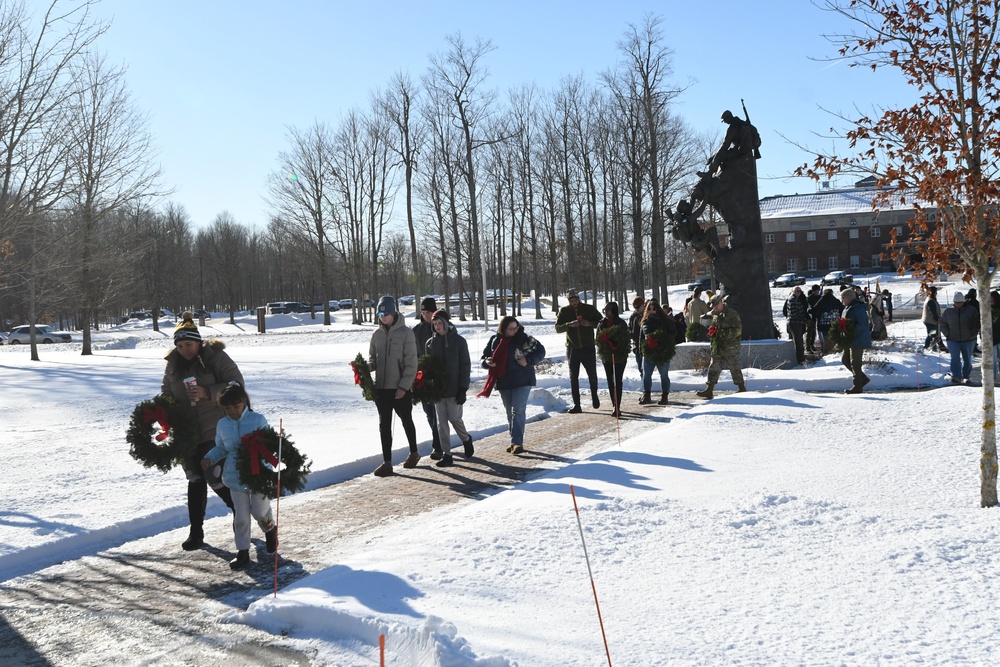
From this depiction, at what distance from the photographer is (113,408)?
15.7 meters

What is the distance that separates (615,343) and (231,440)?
26.8 feet

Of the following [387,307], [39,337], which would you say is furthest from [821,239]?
[387,307]

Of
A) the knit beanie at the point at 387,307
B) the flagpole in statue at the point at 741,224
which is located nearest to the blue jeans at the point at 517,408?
the knit beanie at the point at 387,307

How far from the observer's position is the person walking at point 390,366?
974cm

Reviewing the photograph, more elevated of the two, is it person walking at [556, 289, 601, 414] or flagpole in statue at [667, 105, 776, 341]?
flagpole in statue at [667, 105, 776, 341]

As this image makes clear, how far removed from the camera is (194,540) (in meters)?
7.15

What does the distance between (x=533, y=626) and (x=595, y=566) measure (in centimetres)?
106

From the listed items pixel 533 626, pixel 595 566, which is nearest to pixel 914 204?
pixel 595 566

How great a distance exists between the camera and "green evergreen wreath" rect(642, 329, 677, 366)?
583 inches

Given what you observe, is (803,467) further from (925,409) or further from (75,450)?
(75,450)

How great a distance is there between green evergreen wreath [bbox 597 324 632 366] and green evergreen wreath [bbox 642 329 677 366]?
107cm

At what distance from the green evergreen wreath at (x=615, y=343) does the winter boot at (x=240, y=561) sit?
8182 mm

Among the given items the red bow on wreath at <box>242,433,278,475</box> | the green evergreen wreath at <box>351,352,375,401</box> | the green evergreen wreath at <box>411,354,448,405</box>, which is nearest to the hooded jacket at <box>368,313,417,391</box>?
→ the green evergreen wreath at <box>351,352,375,401</box>

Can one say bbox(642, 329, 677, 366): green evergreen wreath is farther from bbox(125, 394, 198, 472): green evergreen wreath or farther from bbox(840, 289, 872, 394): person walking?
bbox(125, 394, 198, 472): green evergreen wreath
